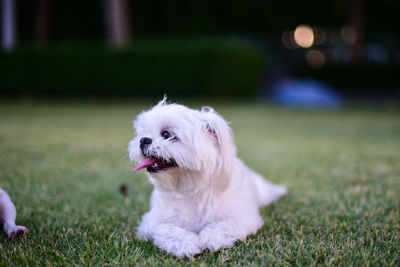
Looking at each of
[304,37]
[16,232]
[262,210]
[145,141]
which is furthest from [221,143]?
[304,37]

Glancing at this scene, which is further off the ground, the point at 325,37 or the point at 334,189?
the point at 325,37

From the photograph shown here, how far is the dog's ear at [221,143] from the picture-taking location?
2480 millimetres

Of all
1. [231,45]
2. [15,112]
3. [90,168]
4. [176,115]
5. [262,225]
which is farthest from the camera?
[231,45]

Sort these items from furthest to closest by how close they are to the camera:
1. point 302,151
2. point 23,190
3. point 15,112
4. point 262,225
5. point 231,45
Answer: point 231,45, point 15,112, point 302,151, point 23,190, point 262,225

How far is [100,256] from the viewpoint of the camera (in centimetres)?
221

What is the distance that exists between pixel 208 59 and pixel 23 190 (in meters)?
11.0

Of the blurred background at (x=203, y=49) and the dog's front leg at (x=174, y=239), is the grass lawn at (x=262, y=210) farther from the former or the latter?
the blurred background at (x=203, y=49)

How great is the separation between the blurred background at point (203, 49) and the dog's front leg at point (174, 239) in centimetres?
1183

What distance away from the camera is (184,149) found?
94.5 inches

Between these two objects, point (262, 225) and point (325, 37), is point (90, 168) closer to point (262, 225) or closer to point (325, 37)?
point (262, 225)

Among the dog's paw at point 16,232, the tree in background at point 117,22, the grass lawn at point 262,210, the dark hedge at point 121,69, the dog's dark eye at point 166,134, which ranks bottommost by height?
the grass lawn at point 262,210

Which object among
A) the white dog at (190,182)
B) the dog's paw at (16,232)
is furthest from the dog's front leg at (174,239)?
the dog's paw at (16,232)

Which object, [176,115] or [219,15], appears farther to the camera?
[219,15]

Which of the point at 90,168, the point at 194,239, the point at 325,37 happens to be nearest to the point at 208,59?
the point at 90,168
